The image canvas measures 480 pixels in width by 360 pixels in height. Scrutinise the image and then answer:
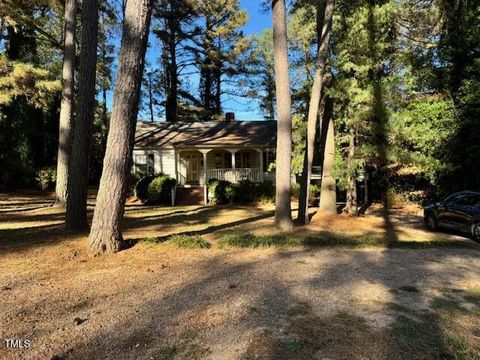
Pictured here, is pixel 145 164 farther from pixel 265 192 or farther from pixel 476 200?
pixel 476 200

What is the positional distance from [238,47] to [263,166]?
13279 millimetres

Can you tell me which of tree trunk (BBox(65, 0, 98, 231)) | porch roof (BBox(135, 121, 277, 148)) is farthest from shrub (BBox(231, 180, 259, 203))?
tree trunk (BBox(65, 0, 98, 231))

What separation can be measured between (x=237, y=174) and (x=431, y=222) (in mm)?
13574

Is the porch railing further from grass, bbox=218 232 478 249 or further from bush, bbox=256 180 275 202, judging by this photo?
grass, bbox=218 232 478 249

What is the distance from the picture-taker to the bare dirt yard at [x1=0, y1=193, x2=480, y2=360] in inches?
160

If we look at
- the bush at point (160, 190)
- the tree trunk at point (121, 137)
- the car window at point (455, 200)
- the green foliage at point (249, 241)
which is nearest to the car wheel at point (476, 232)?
the car window at point (455, 200)

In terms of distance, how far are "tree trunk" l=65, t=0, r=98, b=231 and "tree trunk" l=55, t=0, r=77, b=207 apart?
5.37 meters

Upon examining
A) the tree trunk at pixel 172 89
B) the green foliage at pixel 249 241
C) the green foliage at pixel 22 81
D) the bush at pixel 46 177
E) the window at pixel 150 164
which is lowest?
the green foliage at pixel 249 241

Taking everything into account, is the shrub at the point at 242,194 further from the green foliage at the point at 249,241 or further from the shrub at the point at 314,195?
the green foliage at the point at 249,241

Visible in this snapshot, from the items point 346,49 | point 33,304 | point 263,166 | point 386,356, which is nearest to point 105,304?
point 33,304

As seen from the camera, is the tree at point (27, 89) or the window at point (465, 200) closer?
the window at point (465, 200)

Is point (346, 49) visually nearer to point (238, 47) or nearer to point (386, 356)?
point (386, 356)

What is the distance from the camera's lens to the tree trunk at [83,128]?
1072 centimetres

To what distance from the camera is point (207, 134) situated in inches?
1099
